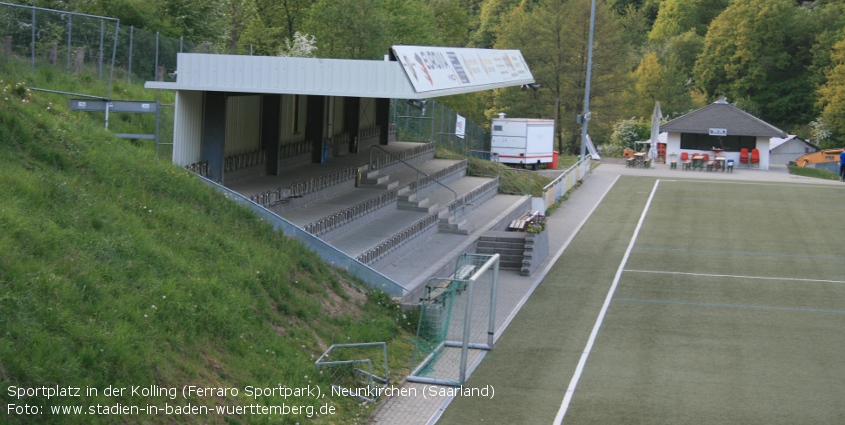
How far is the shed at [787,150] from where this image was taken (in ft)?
205

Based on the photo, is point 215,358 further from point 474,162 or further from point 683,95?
point 683,95

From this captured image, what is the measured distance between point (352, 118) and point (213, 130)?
11.5 metres

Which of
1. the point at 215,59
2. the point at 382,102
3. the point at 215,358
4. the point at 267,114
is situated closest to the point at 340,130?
the point at 382,102

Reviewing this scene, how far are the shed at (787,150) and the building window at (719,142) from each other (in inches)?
382

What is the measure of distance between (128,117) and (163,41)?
345 centimetres

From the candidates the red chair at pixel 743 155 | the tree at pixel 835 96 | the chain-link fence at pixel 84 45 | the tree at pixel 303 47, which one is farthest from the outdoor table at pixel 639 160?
the chain-link fence at pixel 84 45

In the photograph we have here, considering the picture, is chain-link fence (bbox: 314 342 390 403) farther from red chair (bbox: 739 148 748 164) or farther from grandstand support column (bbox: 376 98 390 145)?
red chair (bbox: 739 148 748 164)

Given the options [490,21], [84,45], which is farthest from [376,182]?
[490,21]

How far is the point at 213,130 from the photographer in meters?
22.8

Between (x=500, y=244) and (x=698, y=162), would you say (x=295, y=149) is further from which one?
(x=698, y=162)

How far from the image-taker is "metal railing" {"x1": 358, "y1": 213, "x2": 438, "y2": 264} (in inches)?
804

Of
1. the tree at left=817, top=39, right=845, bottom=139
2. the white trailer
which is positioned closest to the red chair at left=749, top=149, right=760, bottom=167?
the white trailer

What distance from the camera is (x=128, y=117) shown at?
21000 millimetres

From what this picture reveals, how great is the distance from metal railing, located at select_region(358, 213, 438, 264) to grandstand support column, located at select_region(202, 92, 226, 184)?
4590 mm
